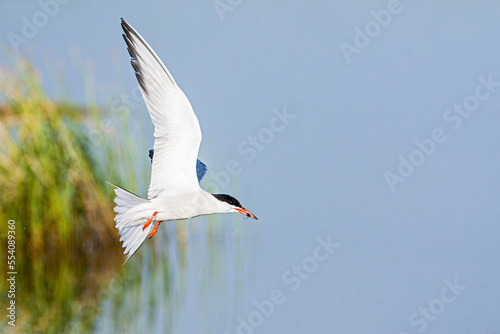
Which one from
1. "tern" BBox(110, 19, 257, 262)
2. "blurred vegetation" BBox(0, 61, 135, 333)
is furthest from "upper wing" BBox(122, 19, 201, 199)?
"blurred vegetation" BBox(0, 61, 135, 333)

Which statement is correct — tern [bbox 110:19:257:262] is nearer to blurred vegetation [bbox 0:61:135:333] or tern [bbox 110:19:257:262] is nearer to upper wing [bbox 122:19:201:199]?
upper wing [bbox 122:19:201:199]

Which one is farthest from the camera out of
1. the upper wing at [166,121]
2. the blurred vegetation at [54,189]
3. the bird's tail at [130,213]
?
the blurred vegetation at [54,189]

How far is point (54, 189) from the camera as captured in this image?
31.9 ft

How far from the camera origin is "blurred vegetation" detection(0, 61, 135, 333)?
9.45 m

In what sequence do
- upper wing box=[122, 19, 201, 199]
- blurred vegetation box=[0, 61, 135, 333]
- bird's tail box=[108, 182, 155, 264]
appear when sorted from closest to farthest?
1. upper wing box=[122, 19, 201, 199]
2. bird's tail box=[108, 182, 155, 264]
3. blurred vegetation box=[0, 61, 135, 333]

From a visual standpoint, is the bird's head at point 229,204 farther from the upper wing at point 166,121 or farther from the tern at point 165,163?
the upper wing at point 166,121

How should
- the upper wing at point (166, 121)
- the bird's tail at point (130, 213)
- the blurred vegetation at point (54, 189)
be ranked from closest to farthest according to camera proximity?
the upper wing at point (166, 121) < the bird's tail at point (130, 213) < the blurred vegetation at point (54, 189)

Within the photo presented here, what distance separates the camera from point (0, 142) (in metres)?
9.70

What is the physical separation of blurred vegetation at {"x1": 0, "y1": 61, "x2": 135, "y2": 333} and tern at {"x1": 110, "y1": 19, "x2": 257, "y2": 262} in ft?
5.04

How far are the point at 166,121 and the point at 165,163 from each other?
1.06ft

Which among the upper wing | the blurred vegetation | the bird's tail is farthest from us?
A: the blurred vegetation

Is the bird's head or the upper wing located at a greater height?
the upper wing

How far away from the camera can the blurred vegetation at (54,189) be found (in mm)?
9453

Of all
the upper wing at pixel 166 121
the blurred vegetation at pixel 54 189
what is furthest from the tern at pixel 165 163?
the blurred vegetation at pixel 54 189
